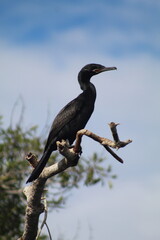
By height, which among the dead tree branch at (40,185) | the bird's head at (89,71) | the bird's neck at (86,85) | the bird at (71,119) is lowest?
the dead tree branch at (40,185)

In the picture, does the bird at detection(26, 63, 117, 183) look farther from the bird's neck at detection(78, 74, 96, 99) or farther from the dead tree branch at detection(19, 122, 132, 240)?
the dead tree branch at detection(19, 122, 132, 240)

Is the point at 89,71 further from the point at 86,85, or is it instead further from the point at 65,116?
the point at 65,116

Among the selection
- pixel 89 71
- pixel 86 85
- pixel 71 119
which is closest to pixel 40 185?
pixel 71 119

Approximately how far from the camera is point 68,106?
7402 millimetres

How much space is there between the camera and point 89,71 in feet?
26.1

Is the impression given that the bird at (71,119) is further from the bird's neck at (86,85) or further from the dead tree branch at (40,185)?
the dead tree branch at (40,185)

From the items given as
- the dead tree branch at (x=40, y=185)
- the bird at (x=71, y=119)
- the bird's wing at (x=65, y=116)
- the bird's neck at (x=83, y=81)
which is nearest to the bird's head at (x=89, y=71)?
the bird's neck at (x=83, y=81)

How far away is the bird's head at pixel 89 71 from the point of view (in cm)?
790

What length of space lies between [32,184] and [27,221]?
17.9 inches

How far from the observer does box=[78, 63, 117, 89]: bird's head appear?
25.9ft

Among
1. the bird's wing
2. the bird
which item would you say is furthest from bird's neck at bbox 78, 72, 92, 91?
the bird's wing

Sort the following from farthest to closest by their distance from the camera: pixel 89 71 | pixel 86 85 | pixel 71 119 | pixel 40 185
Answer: pixel 89 71, pixel 86 85, pixel 71 119, pixel 40 185

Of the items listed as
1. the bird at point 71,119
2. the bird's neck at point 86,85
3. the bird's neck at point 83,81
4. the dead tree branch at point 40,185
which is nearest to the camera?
the dead tree branch at point 40,185

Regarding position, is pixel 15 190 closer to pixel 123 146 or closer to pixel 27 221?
pixel 27 221
